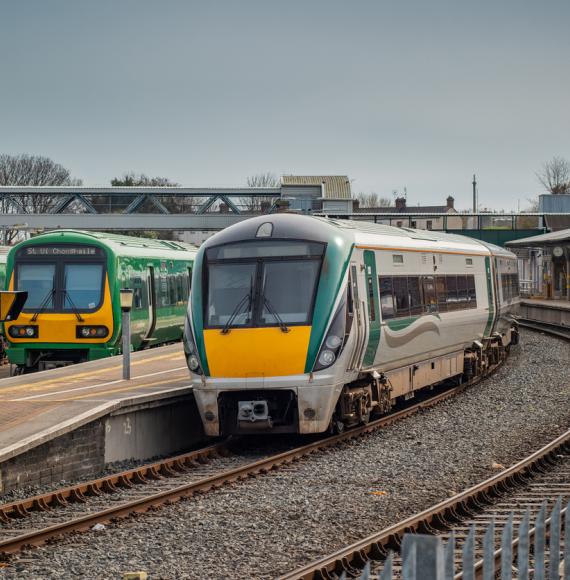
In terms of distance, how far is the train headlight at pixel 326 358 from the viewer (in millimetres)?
13555

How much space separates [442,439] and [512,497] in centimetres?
409

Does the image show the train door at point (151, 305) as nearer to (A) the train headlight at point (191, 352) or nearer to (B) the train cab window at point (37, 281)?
(B) the train cab window at point (37, 281)

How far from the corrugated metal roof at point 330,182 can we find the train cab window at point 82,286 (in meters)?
58.5

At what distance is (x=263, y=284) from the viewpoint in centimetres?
1402

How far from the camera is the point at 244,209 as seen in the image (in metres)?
72.3

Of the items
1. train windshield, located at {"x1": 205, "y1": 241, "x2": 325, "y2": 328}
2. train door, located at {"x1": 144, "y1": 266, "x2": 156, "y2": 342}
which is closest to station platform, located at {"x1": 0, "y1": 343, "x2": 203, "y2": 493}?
train windshield, located at {"x1": 205, "y1": 241, "x2": 325, "y2": 328}

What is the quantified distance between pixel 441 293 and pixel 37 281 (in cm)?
797

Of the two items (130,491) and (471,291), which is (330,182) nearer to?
(471,291)

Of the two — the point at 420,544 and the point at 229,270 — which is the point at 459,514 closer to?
the point at 229,270

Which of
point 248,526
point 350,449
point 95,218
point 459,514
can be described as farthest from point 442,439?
point 95,218

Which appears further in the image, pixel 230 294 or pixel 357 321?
pixel 357 321

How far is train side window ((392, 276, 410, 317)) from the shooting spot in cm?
1650

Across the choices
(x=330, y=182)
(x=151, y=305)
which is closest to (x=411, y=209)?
(x=330, y=182)

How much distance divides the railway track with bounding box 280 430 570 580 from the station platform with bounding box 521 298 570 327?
27631 millimetres
